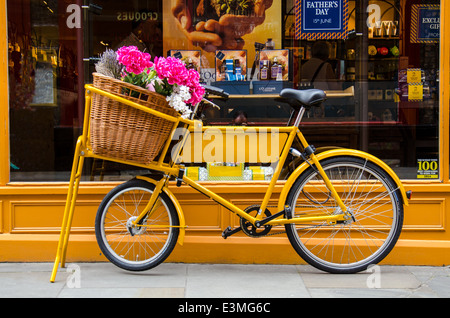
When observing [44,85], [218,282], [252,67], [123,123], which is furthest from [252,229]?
[44,85]

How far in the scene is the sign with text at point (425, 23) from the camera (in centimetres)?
538

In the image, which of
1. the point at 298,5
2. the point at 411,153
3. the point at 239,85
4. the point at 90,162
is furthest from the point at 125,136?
the point at 411,153

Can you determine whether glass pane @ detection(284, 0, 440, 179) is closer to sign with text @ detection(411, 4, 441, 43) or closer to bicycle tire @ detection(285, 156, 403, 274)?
sign with text @ detection(411, 4, 441, 43)

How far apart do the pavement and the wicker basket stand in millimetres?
976

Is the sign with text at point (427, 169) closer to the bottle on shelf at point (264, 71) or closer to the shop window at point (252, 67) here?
the shop window at point (252, 67)

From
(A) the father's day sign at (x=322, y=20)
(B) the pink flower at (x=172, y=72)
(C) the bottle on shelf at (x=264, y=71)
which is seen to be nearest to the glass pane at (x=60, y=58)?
(C) the bottle on shelf at (x=264, y=71)

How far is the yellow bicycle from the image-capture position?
4.74 metres

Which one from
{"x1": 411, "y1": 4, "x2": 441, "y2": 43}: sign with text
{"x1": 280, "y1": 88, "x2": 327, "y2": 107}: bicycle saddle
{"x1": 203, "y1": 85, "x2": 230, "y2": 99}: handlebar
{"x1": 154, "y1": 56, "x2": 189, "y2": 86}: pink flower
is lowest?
{"x1": 280, "y1": 88, "x2": 327, "y2": 107}: bicycle saddle

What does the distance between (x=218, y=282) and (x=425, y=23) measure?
9.56 feet

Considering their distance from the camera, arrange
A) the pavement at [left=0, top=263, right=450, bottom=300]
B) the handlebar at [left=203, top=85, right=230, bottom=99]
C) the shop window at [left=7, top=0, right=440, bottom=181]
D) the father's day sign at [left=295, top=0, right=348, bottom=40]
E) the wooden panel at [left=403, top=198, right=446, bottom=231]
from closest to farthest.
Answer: the pavement at [left=0, top=263, right=450, bottom=300] → the handlebar at [left=203, top=85, right=230, bottom=99] → the wooden panel at [left=403, top=198, right=446, bottom=231] → the shop window at [left=7, top=0, right=440, bottom=181] → the father's day sign at [left=295, top=0, right=348, bottom=40]

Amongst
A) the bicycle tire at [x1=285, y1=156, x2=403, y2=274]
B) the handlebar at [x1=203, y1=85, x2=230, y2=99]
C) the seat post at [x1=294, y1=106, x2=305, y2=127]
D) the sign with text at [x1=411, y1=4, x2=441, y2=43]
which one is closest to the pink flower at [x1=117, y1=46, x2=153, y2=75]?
the handlebar at [x1=203, y1=85, x2=230, y2=99]

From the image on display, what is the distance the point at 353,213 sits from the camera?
4.98m

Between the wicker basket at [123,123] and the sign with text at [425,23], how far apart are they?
96.5 inches

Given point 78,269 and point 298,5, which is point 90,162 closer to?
point 78,269
